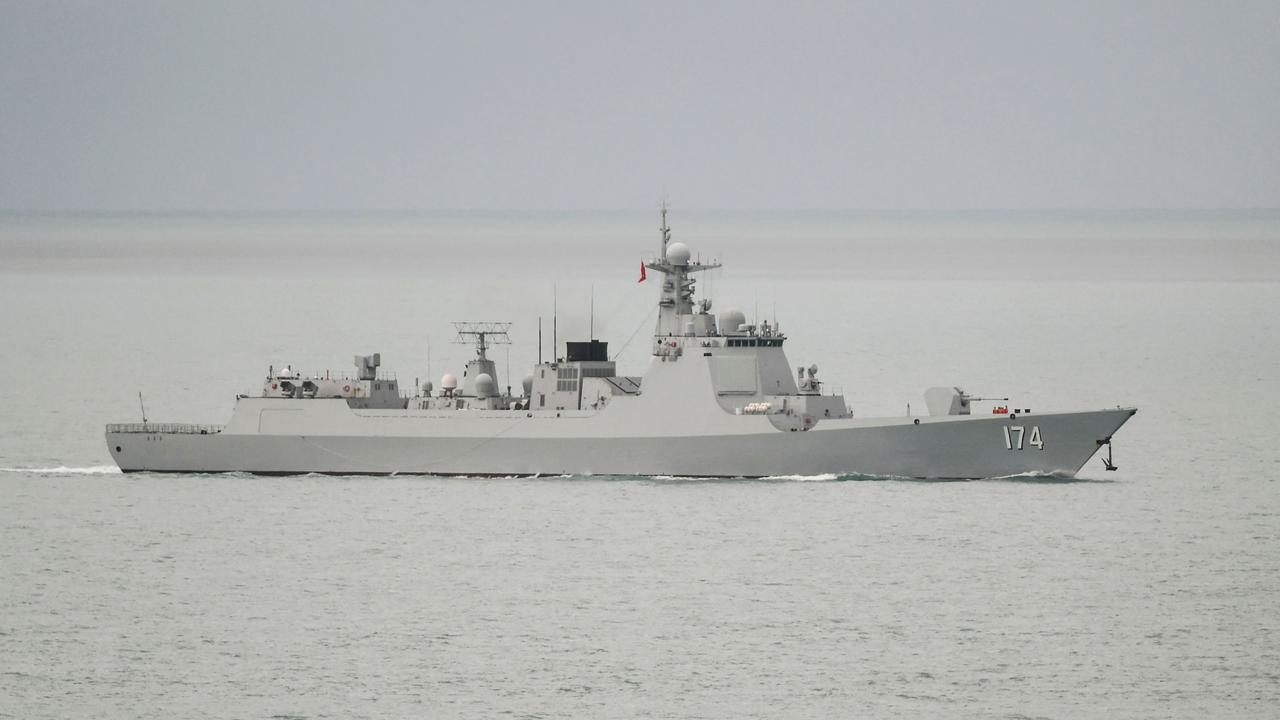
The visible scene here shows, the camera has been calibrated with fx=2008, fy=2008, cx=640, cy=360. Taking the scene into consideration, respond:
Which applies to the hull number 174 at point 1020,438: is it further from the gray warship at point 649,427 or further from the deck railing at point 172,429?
the deck railing at point 172,429

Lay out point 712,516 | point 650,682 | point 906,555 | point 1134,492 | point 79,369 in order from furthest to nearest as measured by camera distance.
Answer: point 79,369, point 1134,492, point 712,516, point 906,555, point 650,682

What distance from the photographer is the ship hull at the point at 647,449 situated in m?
45.6

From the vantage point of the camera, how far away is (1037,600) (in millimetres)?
33906

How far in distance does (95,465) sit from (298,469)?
617 cm

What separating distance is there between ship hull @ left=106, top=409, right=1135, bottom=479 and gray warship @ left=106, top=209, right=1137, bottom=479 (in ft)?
0.11

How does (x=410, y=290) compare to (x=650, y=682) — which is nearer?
(x=650, y=682)

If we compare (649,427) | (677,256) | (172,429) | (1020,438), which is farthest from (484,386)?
(1020,438)

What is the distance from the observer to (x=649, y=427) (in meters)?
47.3

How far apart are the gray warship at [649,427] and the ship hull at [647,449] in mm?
33

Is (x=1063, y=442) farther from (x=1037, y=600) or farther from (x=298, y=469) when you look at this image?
(x=298, y=469)

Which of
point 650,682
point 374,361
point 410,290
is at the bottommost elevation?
point 650,682

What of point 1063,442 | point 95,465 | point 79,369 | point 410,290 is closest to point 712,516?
point 1063,442

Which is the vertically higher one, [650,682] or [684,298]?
[684,298]

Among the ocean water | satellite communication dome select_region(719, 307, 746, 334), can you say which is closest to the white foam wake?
the ocean water
